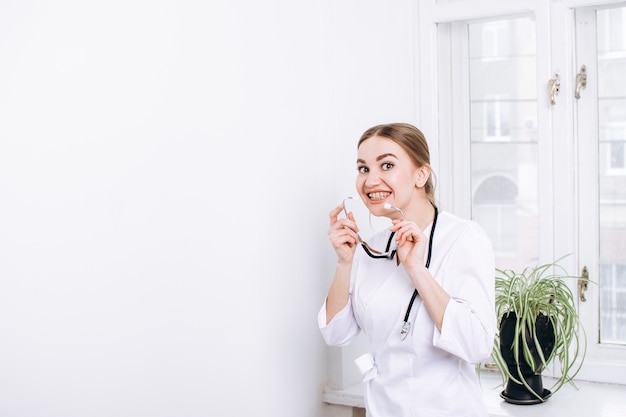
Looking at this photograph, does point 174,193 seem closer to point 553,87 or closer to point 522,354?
point 522,354

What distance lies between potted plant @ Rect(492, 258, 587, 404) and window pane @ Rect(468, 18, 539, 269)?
369mm

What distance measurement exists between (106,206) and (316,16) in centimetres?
104

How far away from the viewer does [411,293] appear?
1638 mm

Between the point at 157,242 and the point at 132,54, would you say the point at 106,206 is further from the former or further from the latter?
the point at 132,54

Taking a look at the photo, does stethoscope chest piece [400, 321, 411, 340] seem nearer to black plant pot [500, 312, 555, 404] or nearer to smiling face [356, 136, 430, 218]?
smiling face [356, 136, 430, 218]

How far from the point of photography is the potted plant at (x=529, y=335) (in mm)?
1909

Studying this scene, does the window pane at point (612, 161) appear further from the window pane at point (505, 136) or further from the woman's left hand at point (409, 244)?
the woman's left hand at point (409, 244)

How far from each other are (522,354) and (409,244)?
1.95 feet

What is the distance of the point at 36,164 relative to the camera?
1.23 meters

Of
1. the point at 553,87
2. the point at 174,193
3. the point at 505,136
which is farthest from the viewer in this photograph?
the point at 505,136

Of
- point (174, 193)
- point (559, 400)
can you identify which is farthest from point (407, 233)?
point (559, 400)

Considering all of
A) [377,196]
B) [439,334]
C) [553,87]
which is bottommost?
[439,334]

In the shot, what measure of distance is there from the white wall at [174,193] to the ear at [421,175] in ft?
1.30

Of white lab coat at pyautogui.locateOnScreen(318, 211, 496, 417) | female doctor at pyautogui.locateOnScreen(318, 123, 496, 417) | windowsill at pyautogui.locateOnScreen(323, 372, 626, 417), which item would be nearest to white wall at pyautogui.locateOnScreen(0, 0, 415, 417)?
windowsill at pyautogui.locateOnScreen(323, 372, 626, 417)
